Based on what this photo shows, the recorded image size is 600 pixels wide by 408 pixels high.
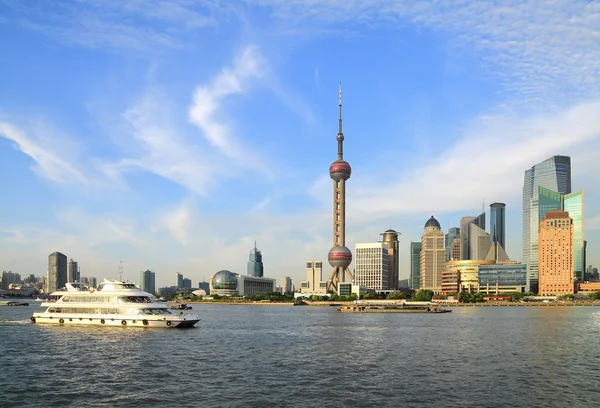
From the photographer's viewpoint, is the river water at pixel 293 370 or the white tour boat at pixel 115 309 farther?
the white tour boat at pixel 115 309

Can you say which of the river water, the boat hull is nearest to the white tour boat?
the boat hull

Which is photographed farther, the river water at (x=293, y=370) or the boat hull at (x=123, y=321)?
the boat hull at (x=123, y=321)

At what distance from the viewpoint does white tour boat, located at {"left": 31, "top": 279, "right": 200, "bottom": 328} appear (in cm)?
11631

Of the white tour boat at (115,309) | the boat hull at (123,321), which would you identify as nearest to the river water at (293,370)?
the boat hull at (123,321)

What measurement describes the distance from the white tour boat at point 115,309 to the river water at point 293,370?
20.3 feet

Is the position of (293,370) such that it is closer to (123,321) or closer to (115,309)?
(123,321)

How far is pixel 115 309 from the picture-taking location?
11862 centimetres

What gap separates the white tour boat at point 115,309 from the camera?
116 m

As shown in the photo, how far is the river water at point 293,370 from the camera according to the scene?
52969mm

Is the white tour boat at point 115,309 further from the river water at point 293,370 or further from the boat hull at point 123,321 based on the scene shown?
the river water at point 293,370

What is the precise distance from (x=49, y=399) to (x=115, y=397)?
6.00 meters

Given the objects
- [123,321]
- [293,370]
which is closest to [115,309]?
[123,321]

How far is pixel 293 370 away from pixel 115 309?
209ft

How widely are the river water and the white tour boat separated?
244 inches
